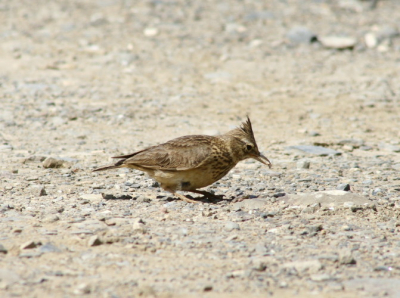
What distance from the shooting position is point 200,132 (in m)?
9.83

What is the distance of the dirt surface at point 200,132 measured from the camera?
4664 mm

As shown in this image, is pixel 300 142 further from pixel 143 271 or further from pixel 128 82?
pixel 143 271

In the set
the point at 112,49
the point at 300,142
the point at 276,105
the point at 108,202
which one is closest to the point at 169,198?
the point at 108,202

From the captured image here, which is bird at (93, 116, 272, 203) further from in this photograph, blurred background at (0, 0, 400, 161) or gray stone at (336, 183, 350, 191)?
blurred background at (0, 0, 400, 161)

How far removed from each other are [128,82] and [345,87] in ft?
13.1

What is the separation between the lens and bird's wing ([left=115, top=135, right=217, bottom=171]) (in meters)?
6.53

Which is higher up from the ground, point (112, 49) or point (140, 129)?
point (112, 49)

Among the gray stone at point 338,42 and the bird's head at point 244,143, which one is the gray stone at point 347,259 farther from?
the gray stone at point 338,42

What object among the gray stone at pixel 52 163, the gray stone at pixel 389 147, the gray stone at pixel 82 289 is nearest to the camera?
the gray stone at pixel 82 289

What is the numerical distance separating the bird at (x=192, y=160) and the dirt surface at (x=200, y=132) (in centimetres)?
21

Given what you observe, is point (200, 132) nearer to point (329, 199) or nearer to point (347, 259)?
point (329, 199)

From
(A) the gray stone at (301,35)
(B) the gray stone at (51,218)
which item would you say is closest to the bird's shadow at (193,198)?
(B) the gray stone at (51,218)

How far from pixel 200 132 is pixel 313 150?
175cm

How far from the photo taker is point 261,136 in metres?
9.83
